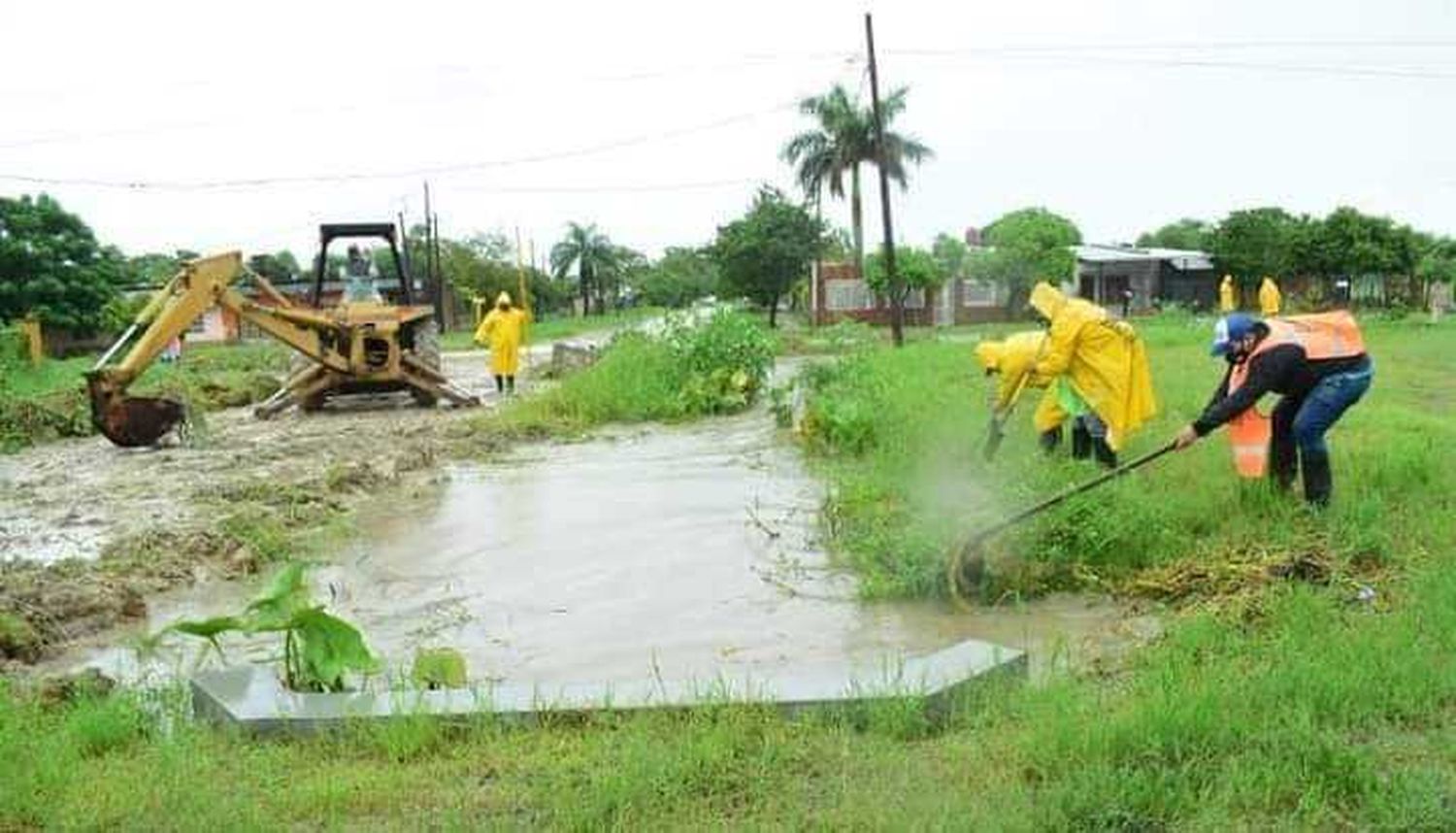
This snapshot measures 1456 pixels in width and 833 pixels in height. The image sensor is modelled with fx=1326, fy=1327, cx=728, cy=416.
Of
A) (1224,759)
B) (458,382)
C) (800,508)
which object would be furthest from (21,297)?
(1224,759)

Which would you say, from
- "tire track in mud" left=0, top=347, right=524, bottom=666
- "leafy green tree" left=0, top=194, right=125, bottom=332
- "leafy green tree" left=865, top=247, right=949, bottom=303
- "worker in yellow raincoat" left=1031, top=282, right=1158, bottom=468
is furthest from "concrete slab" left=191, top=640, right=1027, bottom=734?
"leafy green tree" left=865, top=247, right=949, bottom=303

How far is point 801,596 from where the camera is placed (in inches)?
268

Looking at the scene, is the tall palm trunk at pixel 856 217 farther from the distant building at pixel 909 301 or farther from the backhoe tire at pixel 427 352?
the backhoe tire at pixel 427 352

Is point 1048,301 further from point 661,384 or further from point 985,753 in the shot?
point 661,384

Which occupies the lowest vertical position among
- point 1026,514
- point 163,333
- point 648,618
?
point 648,618

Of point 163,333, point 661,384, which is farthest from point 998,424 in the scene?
point 163,333

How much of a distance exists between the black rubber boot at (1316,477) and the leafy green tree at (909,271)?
35821mm

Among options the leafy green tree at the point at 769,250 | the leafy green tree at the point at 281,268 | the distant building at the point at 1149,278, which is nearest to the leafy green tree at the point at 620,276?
the leafy green tree at the point at 281,268

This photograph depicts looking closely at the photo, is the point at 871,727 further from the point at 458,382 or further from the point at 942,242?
the point at 942,242

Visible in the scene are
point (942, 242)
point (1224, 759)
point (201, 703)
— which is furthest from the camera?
point (942, 242)

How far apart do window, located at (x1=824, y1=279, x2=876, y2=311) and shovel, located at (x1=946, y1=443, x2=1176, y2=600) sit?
4074 centimetres

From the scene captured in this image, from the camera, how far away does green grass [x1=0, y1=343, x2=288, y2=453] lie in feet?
52.1

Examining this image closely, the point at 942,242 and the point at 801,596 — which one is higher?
the point at 942,242

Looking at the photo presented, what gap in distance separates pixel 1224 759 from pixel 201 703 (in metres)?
3.43
